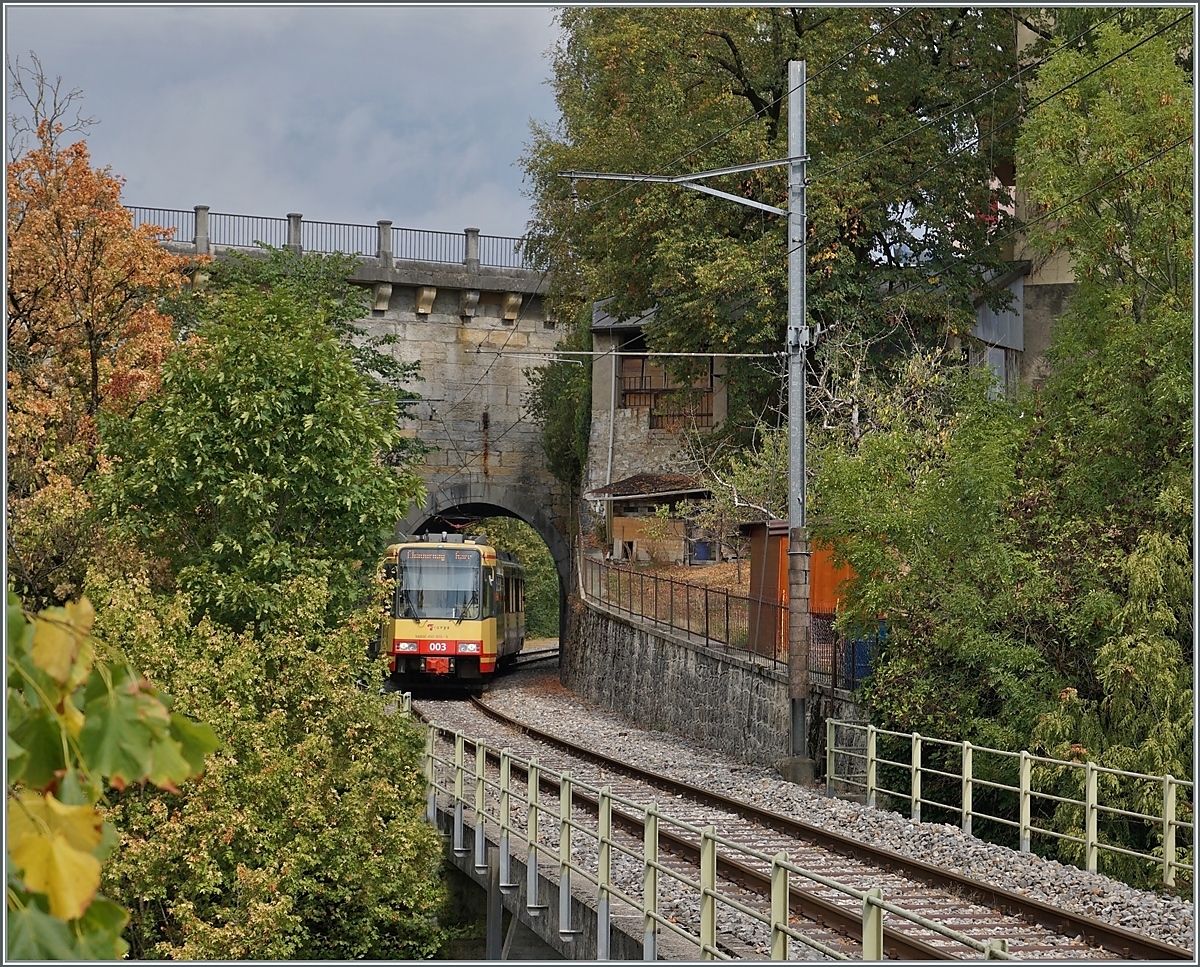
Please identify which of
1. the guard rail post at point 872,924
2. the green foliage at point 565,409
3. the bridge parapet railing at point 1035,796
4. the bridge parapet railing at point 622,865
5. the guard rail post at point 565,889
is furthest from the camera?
the green foliage at point 565,409

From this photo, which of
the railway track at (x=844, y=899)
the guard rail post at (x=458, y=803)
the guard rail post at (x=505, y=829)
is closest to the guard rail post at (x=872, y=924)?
the railway track at (x=844, y=899)

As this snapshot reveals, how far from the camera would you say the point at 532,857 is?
13.3 metres

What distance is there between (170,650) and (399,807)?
106 inches

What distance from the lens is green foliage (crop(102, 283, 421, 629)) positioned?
16.5m

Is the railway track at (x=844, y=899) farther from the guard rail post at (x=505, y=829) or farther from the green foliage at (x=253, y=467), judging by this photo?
the green foliage at (x=253, y=467)

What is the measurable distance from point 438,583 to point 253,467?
18924 mm

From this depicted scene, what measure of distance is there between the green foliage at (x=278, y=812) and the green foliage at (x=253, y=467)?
98cm

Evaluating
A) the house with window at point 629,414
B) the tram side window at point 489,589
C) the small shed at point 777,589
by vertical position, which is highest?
the house with window at point 629,414

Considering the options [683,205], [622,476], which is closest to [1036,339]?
[683,205]

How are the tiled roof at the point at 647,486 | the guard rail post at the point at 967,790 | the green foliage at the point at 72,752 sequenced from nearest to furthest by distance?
the green foliage at the point at 72,752
the guard rail post at the point at 967,790
the tiled roof at the point at 647,486

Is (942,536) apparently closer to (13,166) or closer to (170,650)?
(170,650)

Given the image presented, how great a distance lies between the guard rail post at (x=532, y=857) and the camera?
13039 millimetres

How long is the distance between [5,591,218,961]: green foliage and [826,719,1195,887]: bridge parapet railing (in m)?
10.8

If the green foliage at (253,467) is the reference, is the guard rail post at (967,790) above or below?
below
